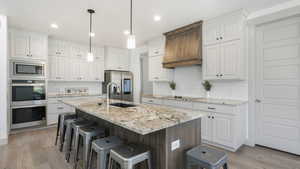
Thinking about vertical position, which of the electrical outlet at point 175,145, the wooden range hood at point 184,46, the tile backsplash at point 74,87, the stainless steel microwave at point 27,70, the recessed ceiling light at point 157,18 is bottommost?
the electrical outlet at point 175,145

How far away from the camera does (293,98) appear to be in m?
2.61

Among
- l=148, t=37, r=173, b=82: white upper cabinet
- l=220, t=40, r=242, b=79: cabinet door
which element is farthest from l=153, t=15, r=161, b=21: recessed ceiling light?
l=220, t=40, r=242, b=79: cabinet door

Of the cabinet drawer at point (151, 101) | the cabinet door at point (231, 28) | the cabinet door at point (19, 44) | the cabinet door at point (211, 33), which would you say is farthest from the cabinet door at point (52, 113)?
the cabinet door at point (231, 28)

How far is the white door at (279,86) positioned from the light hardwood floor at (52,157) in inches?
12.0

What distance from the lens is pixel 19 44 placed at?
12.5ft

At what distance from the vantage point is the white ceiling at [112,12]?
259 cm

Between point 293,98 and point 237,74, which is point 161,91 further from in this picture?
point 293,98

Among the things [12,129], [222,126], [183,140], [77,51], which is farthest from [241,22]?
[12,129]

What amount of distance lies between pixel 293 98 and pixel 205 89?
1550mm

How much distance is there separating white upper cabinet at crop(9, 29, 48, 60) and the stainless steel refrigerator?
2048 mm

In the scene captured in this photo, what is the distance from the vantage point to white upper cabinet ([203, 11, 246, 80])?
9.36 feet

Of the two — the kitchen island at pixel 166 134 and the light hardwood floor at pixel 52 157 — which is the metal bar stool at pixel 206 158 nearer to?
the kitchen island at pixel 166 134

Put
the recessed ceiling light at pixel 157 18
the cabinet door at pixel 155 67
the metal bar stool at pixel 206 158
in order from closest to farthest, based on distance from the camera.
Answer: the metal bar stool at pixel 206 158, the recessed ceiling light at pixel 157 18, the cabinet door at pixel 155 67

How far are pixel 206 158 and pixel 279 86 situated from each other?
2.44 m
